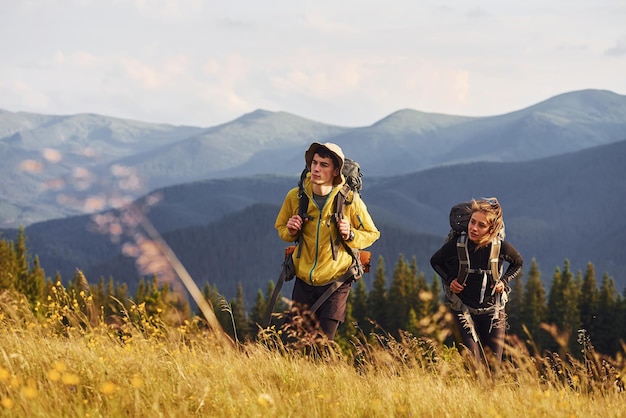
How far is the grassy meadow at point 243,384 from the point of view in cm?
412

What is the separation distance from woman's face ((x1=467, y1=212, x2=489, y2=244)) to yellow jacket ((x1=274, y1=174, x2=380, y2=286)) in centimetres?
103

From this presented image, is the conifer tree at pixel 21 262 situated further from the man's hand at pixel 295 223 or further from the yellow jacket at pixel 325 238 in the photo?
the man's hand at pixel 295 223

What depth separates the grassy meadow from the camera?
4.12m

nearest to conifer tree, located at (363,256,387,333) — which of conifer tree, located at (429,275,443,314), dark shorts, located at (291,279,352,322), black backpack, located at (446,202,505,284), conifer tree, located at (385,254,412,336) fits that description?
conifer tree, located at (385,254,412,336)

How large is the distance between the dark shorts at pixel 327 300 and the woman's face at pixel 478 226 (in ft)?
4.80

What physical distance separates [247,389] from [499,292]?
13.3ft

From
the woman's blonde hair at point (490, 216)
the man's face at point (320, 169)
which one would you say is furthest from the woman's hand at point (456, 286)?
the man's face at point (320, 169)

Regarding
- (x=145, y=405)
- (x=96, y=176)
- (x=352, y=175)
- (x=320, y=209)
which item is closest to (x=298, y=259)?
(x=320, y=209)

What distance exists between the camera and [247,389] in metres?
4.72

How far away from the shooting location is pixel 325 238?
8156mm

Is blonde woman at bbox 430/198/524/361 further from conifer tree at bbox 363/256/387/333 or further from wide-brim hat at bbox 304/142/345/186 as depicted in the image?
conifer tree at bbox 363/256/387/333

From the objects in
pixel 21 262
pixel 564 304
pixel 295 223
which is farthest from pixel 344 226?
pixel 564 304

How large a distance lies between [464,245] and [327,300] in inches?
63.3

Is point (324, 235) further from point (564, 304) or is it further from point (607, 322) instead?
point (607, 322)
